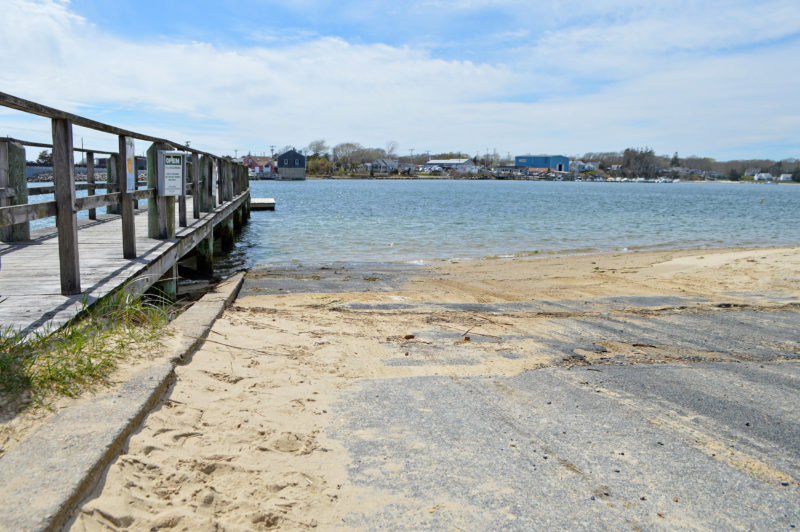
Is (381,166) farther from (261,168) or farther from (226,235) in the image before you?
(226,235)

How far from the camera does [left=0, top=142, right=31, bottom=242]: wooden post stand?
754 centimetres

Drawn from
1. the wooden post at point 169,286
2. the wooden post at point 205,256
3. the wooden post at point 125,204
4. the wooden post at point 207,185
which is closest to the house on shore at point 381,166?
the wooden post at point 207,185

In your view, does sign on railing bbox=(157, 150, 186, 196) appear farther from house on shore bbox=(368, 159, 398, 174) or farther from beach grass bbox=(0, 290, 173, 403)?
house on shore bbox=(368, 159, 398, 174)

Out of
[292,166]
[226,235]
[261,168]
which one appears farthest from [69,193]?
[261,168]

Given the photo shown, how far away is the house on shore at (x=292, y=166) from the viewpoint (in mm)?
139750

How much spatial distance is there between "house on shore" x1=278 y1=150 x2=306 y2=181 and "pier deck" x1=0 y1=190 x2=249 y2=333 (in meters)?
134

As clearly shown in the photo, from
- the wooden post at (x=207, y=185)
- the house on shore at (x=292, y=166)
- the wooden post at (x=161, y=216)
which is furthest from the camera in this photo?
the house on shore at (x=292, y=166)

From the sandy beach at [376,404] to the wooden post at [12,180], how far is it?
3330 millimetres

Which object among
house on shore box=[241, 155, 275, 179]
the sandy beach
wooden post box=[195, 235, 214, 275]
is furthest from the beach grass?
house on shore box=[241, 155, 275, 179]

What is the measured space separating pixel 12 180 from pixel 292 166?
135m

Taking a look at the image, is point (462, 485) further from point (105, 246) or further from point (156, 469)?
point (105, 246)

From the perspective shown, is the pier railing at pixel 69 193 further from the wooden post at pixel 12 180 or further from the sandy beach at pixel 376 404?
the sandy beach at pixel 376 404

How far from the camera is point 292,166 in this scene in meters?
139

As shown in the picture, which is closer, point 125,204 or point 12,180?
point 125,204
